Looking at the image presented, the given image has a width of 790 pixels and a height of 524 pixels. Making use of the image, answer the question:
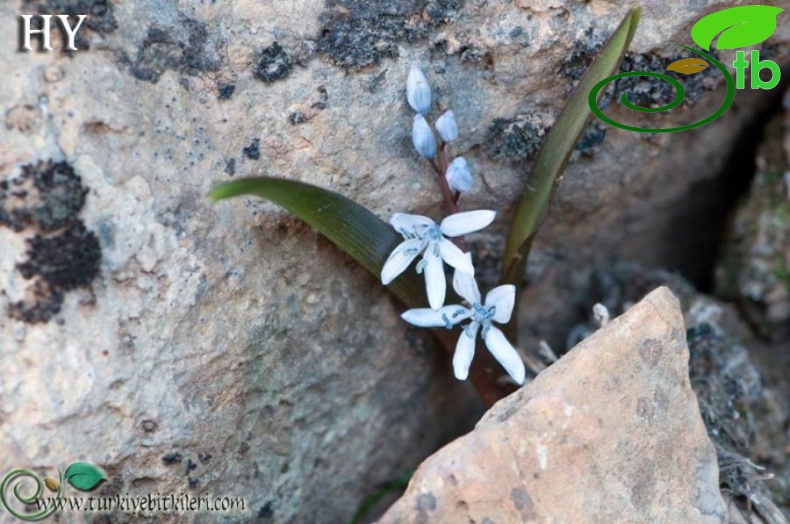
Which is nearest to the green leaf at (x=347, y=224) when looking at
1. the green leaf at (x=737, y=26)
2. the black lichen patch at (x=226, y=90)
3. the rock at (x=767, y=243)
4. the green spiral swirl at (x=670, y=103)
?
the black lichen patch at (x=226, y=90)

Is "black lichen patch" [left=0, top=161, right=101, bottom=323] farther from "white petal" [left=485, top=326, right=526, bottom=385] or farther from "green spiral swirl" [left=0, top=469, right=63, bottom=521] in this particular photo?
"white petal" [left=485, top=326, right=526, bottom=385]

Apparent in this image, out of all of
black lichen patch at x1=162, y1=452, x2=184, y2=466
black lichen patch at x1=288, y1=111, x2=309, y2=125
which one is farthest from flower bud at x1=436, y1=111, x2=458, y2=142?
black lichen patch at x1=162, y1=452, x2=184, y2=466

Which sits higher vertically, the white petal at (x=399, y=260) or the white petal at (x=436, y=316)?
the white petal at (x=399, y=260)

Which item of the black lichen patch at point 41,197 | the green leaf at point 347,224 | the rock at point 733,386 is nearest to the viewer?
the black lichen patch at point 41,197

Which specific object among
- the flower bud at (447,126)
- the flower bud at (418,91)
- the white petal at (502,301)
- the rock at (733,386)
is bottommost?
the rock at (733,386)

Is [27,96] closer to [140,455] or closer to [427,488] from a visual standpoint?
[140,455]

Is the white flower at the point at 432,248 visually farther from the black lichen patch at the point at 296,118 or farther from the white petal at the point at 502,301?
the black lichen patch at the point at 296,118
